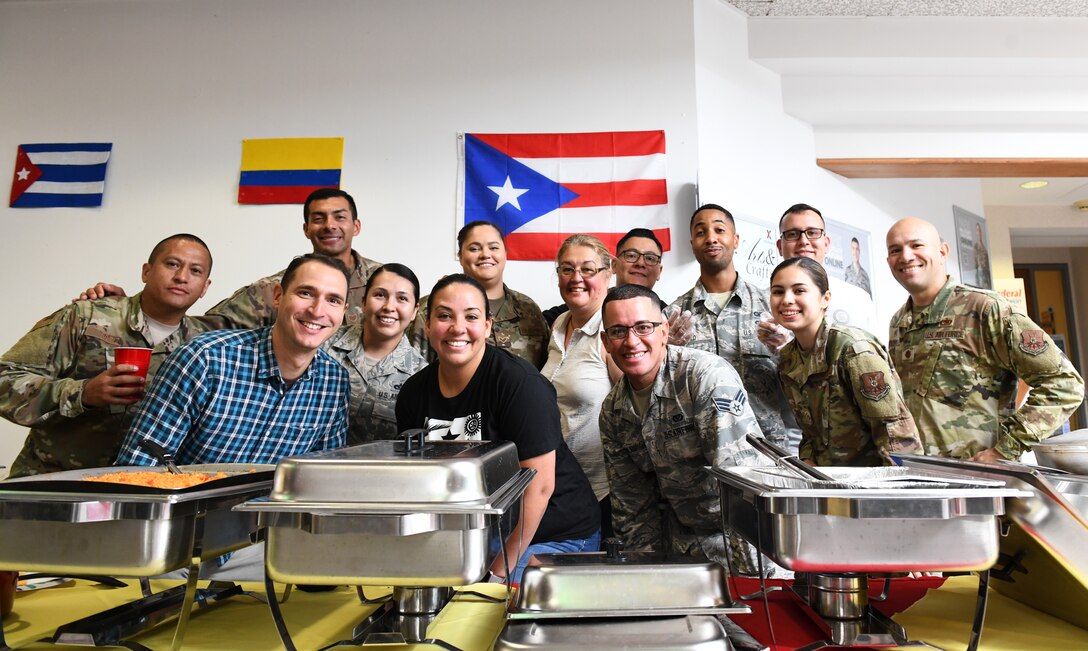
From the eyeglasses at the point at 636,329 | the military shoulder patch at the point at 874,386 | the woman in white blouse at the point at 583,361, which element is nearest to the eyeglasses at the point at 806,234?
the woman in white blouse at the point at 583,361

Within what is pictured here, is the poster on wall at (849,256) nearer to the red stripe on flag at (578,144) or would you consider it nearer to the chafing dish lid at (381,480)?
the red stripe on flag at (578,144)

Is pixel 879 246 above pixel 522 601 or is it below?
above

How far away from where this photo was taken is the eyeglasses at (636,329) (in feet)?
6.72

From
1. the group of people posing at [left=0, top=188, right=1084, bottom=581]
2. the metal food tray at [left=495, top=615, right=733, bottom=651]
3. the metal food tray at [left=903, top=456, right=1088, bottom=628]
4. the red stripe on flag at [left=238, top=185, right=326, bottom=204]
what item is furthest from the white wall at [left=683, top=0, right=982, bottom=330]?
the metal food tray at [left=495, top=615, right=733, bottom=651]

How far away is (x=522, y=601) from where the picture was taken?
1.10 m

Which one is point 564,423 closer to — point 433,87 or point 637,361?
point 637,361

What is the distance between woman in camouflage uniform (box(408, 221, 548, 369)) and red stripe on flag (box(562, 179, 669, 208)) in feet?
3.59

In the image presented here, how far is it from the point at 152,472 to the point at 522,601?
89 centimetres

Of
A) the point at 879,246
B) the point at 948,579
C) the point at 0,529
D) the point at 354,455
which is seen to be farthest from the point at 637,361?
the point at 879,246

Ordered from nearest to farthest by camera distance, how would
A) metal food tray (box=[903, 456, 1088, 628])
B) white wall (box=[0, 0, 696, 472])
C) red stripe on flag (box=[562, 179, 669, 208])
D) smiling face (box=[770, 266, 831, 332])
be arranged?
metal food tray (box=[903, 456, 1088, 628]) < smiling face (box=[770, 266, 831, 332]) < red stripe on flag (box=[562, 179, 669, 208]) < white wall (box=[0, 0, 696, 472])

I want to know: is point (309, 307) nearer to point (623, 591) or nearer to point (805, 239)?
point (623, 591)

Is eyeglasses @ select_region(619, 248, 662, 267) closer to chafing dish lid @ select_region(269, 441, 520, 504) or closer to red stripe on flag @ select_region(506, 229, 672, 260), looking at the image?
red stripe on flag @ select_region(506, 229, 672, 260)

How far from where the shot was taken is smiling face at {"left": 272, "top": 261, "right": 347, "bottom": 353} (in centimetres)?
203

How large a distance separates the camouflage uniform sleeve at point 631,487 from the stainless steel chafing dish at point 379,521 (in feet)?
3.90
